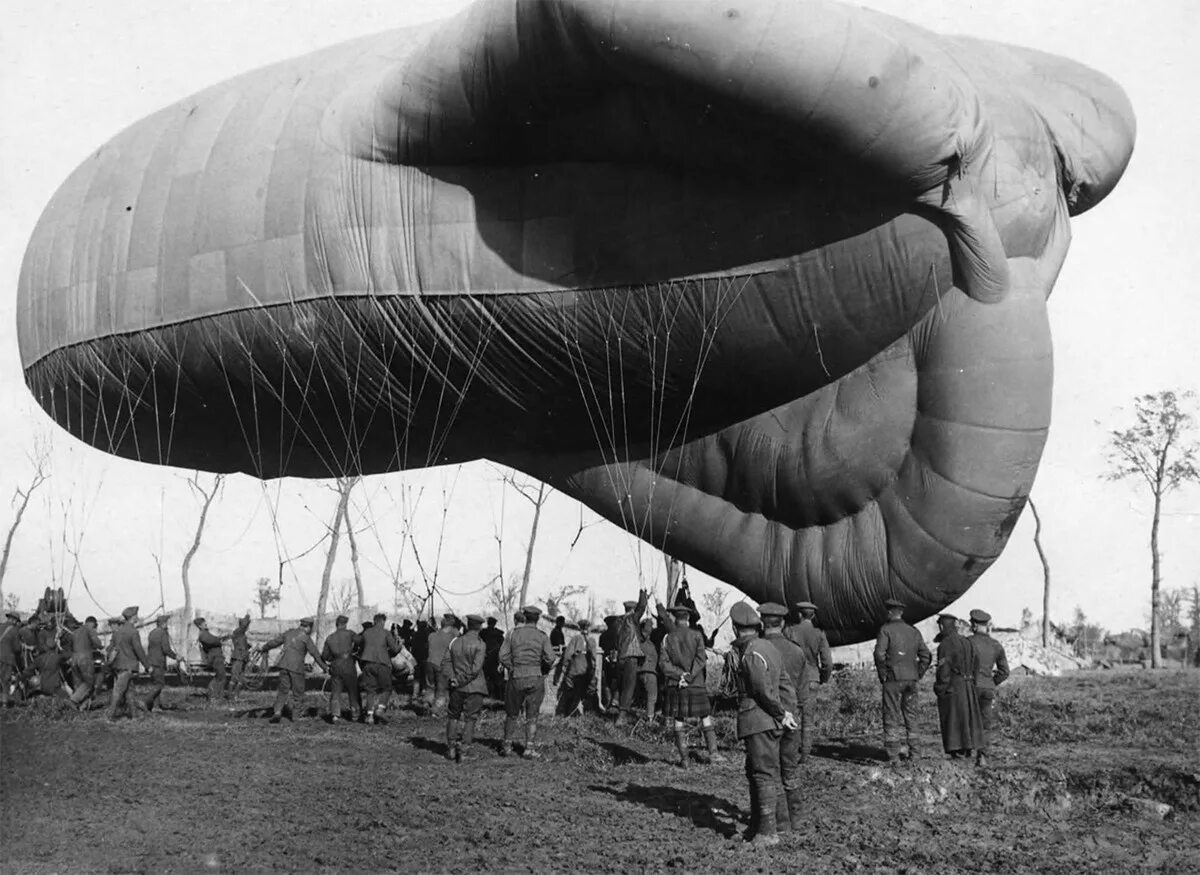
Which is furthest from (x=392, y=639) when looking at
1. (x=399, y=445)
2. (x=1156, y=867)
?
(x=1156, y=867)

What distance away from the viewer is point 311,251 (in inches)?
442

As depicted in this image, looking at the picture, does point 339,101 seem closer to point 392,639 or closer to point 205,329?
point 205,329

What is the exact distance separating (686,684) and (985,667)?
318 centimetres

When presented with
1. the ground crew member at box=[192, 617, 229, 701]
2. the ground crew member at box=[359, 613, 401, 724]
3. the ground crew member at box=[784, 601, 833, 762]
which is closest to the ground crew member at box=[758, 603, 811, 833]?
the ground crew member at box=[784, 601, 833, 762]

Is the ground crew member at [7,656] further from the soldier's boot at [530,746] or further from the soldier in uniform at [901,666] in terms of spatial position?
the soldier in uniform at [901,666]

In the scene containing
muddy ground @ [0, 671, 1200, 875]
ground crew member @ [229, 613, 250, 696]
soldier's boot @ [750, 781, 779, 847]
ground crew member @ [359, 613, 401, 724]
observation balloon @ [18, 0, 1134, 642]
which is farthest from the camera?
ground crew member @ [229, 613, 250, 696]

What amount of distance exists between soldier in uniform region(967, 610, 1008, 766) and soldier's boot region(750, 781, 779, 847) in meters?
4.42

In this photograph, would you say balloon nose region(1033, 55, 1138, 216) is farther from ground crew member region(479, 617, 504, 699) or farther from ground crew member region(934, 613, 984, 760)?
ground crew member region(479, 617, 504, 699)

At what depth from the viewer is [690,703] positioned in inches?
420

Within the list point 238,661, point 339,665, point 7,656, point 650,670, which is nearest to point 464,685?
point 650,670

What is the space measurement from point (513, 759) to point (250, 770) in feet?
8.64

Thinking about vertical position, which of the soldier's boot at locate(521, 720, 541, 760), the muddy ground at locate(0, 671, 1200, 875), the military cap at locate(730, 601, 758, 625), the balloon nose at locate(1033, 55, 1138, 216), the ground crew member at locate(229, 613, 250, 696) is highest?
the balloon nose at locate(1033, 55, 1138, 216)

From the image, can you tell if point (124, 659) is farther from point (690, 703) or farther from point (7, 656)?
point (690, 703)

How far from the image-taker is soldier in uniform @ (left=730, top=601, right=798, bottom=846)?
23.8 ft
